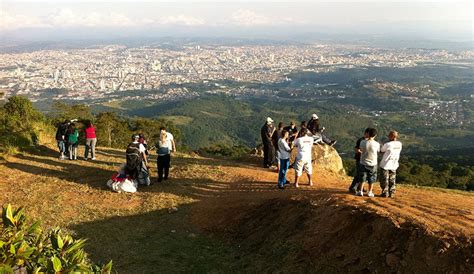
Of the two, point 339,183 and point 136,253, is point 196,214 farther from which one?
point 339,183

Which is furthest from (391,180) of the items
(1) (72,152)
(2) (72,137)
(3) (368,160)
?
(1) (72,152)

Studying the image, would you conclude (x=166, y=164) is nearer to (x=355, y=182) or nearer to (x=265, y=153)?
(x=265, y=153)

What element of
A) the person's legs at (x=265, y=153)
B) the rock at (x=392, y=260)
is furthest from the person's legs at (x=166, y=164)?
the rock at (x=392, y=260)

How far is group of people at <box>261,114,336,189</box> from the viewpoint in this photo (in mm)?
9977

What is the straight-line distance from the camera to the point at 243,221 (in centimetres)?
835

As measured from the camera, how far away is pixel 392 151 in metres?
8.51

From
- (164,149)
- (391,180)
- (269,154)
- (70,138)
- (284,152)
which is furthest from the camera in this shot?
(70,138)

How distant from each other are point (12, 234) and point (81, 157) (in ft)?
38.7

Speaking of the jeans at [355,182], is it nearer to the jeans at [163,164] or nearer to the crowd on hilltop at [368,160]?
the crowd on hilltop at [368,160]

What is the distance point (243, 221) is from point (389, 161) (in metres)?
3.41

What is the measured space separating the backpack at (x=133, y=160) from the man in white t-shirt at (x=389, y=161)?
6133 millimetres

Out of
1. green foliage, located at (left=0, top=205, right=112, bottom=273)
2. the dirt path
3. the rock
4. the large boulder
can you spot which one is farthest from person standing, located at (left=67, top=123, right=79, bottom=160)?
the rock

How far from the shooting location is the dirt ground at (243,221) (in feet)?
18.9

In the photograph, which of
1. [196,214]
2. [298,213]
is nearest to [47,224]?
[196,214]
